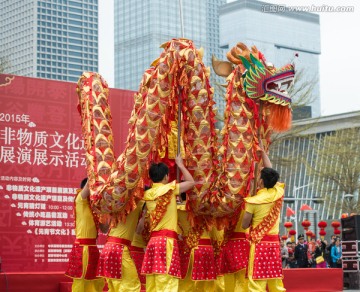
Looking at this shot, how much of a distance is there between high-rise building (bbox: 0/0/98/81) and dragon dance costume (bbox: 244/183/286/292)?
3755 centimetres

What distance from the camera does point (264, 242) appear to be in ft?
21.8

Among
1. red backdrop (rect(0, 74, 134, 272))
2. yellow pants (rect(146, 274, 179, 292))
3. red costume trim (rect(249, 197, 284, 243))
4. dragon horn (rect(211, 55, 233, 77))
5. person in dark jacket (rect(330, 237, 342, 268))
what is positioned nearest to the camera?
yellow pants (rect(146, 274, 179, 292))

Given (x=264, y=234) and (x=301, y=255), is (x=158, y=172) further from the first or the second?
(x=301, y=255)

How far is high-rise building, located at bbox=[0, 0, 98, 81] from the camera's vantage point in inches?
1900

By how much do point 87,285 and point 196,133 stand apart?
201cm

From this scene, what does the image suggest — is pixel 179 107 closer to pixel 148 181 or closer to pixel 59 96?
pixel 148 181

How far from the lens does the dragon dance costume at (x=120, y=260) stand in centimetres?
668

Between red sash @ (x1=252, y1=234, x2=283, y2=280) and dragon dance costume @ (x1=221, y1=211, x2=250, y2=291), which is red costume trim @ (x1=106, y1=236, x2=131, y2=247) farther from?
red sash @ (x1=252, y1=234, x2=283, y2=280)

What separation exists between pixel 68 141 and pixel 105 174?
12.0ft

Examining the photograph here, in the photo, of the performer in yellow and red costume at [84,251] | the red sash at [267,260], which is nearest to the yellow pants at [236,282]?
the red sash at [267,260]

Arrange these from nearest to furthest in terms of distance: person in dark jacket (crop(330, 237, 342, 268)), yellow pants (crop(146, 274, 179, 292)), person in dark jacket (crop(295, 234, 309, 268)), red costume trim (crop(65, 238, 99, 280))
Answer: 1. yellow pants (crop(146, 274, 179, 292))
2. red costume trim (crop(65, 238, 99, 280))
3. person in dark jacket (crop(295, 234, 309, 268))
4. person in dark jacket (crop(330, 237, 342, 268))

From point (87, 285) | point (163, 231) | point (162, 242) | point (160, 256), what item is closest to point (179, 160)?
point (163, 231)

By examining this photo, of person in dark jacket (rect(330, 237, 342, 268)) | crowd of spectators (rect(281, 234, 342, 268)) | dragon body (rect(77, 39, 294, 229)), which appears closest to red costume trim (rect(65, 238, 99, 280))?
dragon body (rect(77, 39, 294, 229))

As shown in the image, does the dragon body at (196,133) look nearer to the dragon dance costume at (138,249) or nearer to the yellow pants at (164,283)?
the dragon dance costume at (138,249)
